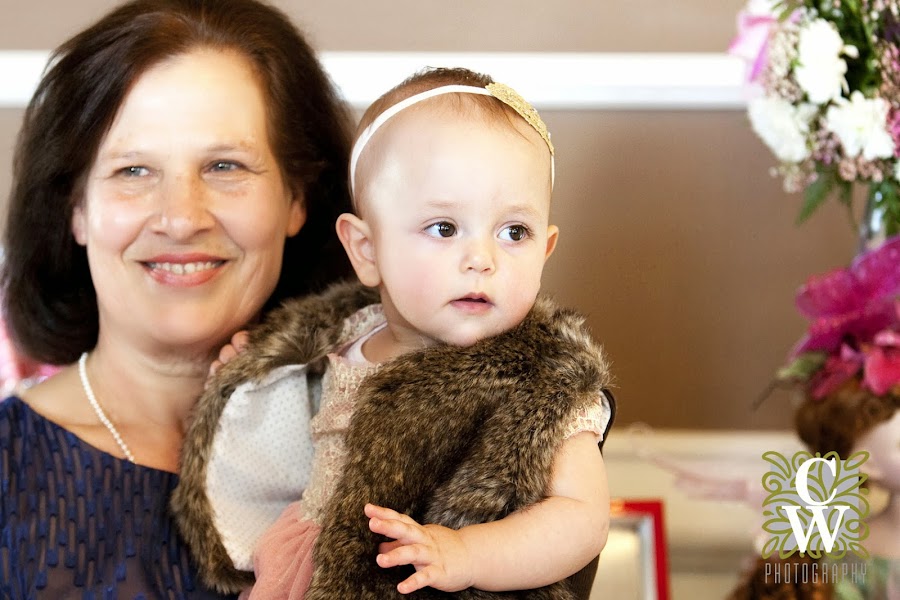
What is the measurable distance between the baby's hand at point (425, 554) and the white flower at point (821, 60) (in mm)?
1201

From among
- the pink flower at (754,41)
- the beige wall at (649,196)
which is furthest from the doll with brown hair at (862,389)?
the beige wall at (649,196)

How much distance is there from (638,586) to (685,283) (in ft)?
2.69

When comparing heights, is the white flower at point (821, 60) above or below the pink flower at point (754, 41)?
below

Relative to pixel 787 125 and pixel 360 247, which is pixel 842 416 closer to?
pixel 787 125

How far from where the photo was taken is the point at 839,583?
1937 millimetres

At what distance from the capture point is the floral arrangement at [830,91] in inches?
73.9

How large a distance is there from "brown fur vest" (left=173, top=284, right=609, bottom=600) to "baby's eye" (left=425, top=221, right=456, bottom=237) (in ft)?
0.48

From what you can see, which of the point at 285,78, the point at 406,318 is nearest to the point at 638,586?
the point at 406,318

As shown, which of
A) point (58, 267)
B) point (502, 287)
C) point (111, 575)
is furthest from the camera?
point (58, 267)

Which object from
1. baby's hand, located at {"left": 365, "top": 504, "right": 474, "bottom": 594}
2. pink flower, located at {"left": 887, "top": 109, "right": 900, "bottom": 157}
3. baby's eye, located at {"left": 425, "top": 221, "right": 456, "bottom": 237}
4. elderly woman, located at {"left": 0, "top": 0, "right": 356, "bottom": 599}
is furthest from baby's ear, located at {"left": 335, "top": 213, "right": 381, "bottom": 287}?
pink flower, located at {"left": 887, "top": 109, "right": 900, "bottom": 157}

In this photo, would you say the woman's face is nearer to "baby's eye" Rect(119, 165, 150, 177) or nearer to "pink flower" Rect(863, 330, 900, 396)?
"baby's eye" Rect(119, 165, 150, 177)

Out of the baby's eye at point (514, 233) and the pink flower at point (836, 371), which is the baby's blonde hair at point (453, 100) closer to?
the baby's eye at point (514, 233)

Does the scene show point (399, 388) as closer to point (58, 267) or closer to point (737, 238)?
point (58, 267)

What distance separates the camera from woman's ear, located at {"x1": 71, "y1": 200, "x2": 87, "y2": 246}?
1731 millimetres
